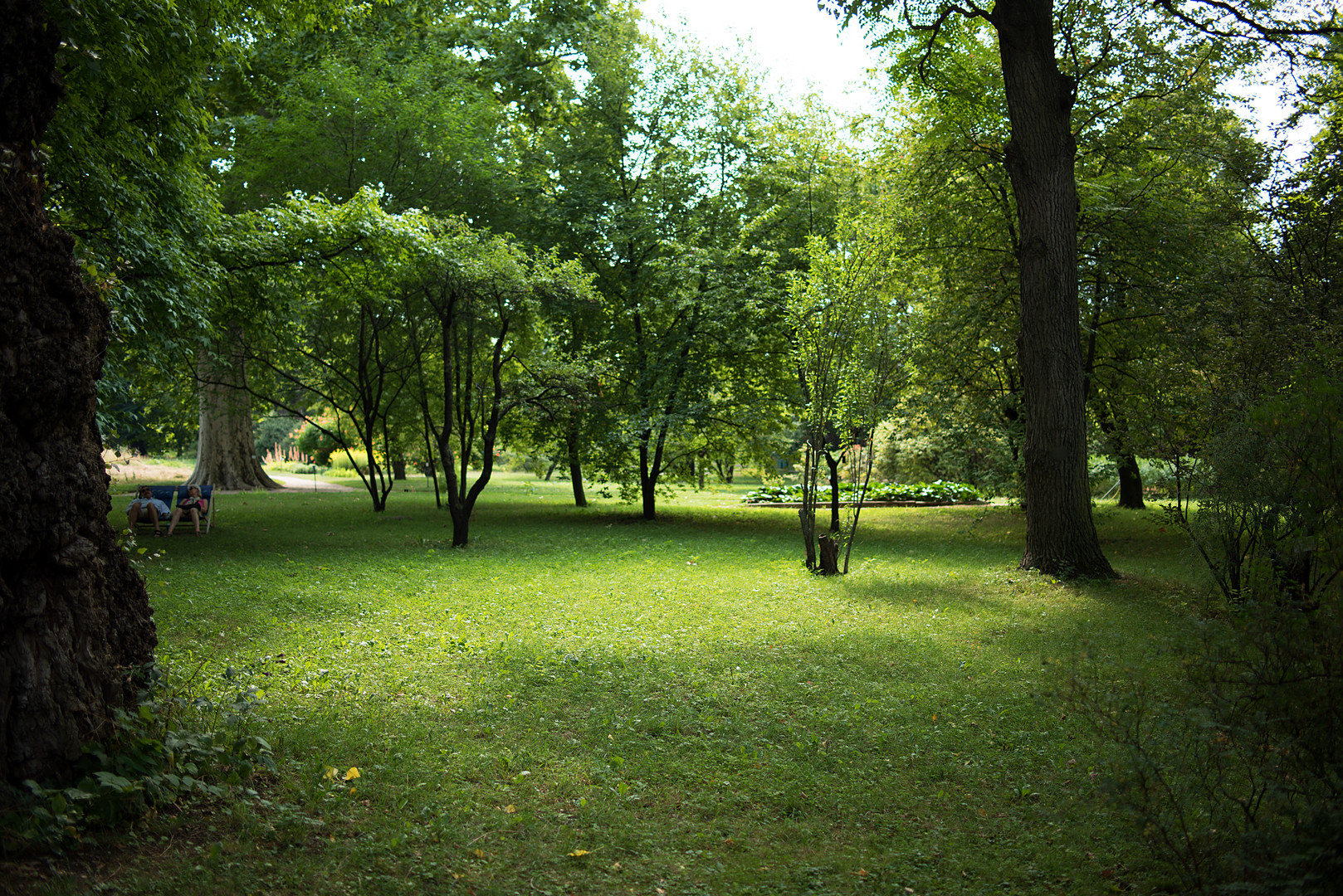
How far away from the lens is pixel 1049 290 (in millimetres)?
10008

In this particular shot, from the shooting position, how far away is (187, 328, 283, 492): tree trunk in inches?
824

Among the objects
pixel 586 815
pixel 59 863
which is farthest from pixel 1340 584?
pixel 59 863

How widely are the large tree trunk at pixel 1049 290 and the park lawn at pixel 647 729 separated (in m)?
0.72

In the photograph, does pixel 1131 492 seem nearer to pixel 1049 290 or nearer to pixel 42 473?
pixel 1049 290

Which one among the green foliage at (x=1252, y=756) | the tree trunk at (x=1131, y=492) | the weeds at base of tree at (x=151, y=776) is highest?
the tree trunk at (x=1131, y=492)

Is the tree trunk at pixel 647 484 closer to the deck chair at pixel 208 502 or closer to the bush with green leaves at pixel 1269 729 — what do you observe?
the deck chair at pixel 208 502

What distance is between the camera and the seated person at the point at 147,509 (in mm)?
12908

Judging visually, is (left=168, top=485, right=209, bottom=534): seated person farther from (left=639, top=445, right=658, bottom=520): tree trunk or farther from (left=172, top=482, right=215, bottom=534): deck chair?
(left=639, top=445, right=658, bottom=520): tree trunk

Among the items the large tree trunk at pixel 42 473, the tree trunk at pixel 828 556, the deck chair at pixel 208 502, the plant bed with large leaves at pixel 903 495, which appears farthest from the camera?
the plant bed with large leaves at pixel 903 495

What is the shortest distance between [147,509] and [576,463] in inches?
391

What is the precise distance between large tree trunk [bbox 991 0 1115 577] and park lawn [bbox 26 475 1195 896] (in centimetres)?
72

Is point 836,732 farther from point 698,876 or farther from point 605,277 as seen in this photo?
point 605,277

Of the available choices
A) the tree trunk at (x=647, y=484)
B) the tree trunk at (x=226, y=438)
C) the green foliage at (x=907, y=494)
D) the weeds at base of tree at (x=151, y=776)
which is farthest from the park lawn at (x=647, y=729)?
the green foliage at (x=907, y=494)

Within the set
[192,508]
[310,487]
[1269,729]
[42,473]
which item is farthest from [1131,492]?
[310,487]
